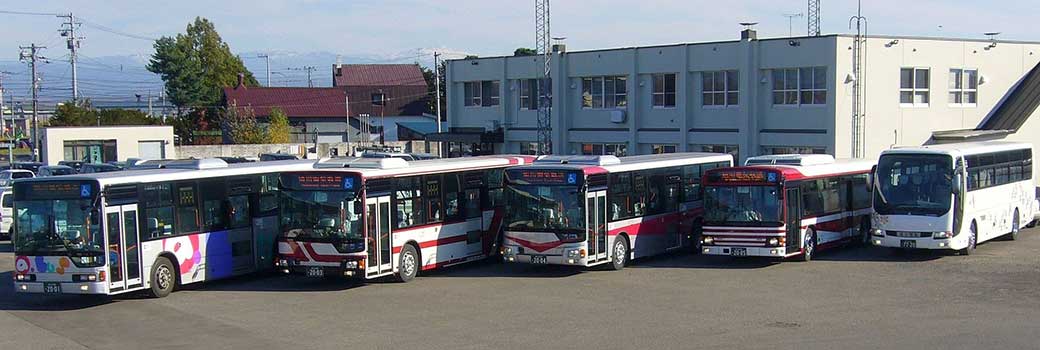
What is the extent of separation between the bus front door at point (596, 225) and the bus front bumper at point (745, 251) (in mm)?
2511

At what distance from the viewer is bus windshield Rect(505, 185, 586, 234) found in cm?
2253

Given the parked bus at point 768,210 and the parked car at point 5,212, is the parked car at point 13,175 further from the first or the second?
the parked bus at point 768,210

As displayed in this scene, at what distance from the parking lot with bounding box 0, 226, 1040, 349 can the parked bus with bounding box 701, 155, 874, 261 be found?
0.54 m

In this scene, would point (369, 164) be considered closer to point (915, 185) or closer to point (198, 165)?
point (198, 165)

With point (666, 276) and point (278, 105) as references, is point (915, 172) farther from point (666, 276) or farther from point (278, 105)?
point (278, 105)

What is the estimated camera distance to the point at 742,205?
23.9 m

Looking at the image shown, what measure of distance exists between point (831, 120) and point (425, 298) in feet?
71.4

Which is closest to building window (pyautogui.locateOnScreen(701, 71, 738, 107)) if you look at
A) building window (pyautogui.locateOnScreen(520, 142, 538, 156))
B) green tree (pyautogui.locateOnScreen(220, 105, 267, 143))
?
building window (pyautogui.locateOnScreen(520, 142, 538, 156))

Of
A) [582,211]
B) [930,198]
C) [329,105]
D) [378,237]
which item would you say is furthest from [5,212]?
[329,105]

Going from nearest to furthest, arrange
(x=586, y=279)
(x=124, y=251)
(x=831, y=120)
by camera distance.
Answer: (x=124, y=251)
(x=586, y=279)
(x=831, y=120)

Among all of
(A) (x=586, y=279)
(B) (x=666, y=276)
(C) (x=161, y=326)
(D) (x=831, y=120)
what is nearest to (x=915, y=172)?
(B) (x=666, y=276)

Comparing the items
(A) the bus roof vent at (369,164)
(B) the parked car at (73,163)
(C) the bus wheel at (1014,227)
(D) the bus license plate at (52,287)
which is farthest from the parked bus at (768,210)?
(B) the parked car at (73,163)

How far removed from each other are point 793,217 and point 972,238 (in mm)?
4837

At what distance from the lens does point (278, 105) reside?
93312mm
